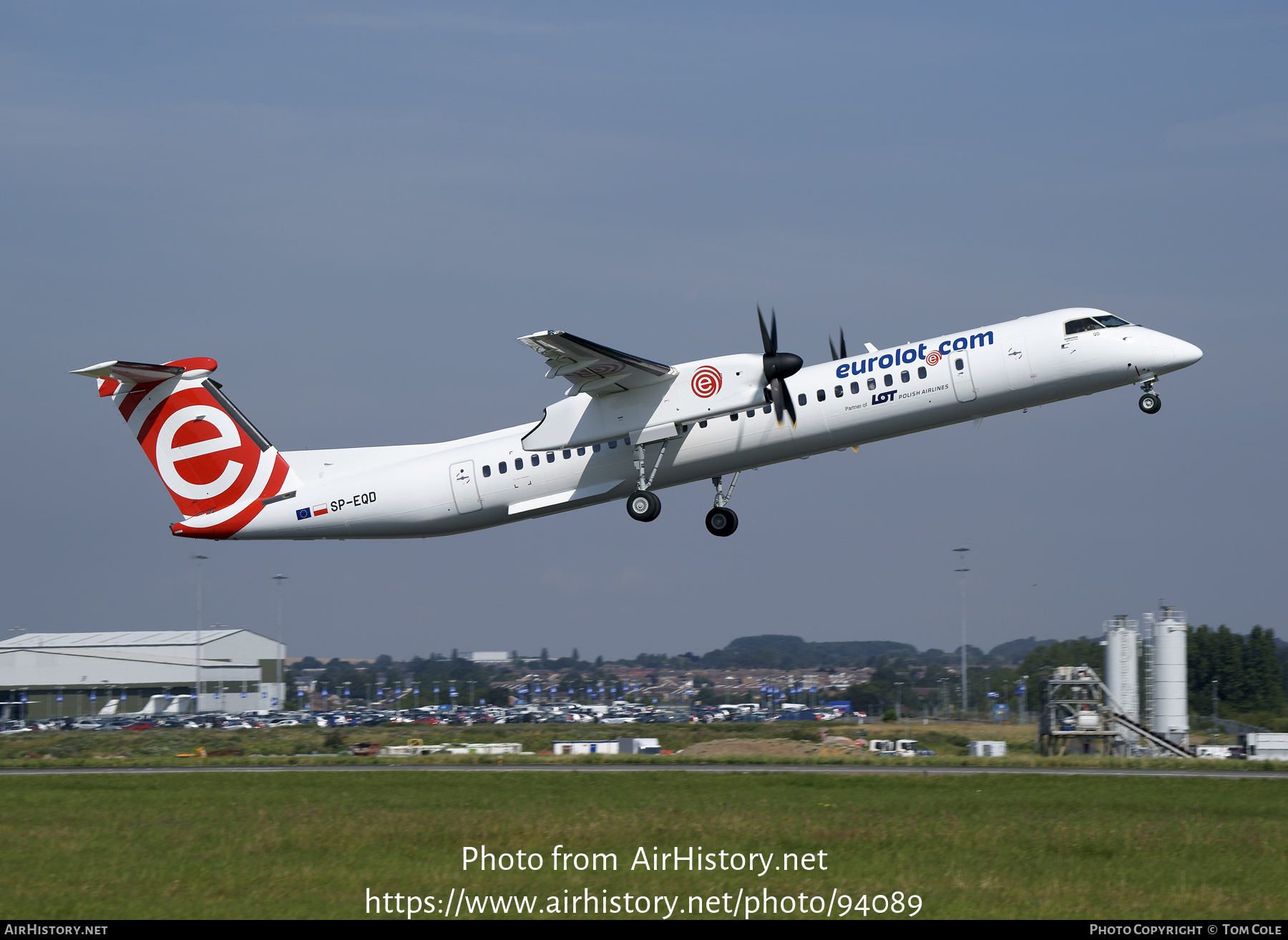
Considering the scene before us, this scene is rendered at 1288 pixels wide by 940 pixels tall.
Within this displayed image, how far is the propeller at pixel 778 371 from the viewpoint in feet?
86.1

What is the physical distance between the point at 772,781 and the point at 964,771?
6.27 m

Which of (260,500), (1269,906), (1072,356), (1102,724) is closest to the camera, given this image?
(1269,906)

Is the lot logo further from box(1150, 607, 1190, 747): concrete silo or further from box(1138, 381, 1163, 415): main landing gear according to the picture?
box(1150, 607, 1190, 747): concrete silo

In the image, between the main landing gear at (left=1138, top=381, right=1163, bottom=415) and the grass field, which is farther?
the main landing gear at (left=1138, top=381, right=1163, bottom=415)

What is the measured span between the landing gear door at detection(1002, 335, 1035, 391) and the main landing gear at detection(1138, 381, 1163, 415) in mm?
2496

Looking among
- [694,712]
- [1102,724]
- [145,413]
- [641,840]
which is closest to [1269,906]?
[641,840]

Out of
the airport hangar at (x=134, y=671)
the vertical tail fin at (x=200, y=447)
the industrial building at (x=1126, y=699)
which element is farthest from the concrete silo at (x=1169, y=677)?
the airport hangar at (x=134, y=671)

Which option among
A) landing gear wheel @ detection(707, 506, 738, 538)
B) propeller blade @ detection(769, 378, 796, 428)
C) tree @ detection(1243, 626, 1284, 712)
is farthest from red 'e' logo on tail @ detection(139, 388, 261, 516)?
tree @ detection(1243, 626, 1284, 712)

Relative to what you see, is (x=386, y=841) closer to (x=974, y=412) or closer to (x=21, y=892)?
(x=21, y=892)

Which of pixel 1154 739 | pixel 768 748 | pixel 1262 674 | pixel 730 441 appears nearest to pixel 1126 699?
pixel 1154 739

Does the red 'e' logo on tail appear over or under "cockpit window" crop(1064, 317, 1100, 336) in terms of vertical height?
under

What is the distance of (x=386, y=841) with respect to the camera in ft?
66.4

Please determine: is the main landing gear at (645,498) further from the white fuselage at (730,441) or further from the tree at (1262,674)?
the tree at (1262,674)

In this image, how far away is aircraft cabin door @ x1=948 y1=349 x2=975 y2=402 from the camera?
26188 millimetres
